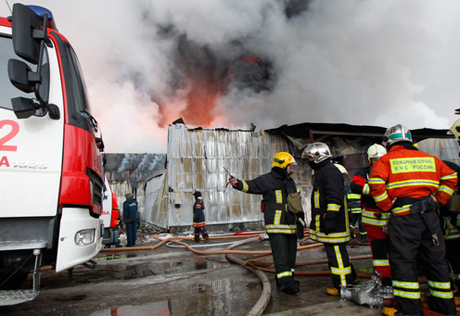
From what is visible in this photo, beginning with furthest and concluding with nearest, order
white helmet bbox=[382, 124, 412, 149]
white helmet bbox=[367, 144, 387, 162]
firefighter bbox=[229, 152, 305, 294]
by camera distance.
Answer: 1. white helmet bbox=[367, 144, 387, 162]
2. firefighter bbox=[229, 152, 305, 294]
3. white helmet bbox=[382, 124, 412, 149]

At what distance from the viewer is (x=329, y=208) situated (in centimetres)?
323

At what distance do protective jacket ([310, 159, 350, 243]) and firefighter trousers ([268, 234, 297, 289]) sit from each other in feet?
1.16

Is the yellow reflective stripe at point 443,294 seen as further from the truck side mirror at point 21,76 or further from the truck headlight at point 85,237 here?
the truck side mirror at point 21,76

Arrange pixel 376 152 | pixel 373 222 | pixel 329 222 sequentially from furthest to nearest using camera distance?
pixel 376 152 < pixel 373 222 < pixel 329 222

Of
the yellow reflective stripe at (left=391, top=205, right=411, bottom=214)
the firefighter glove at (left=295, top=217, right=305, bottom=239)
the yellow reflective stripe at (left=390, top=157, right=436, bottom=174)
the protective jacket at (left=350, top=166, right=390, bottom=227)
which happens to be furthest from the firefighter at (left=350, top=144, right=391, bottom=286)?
the firefighter glove at (left=295, top=217, right=305, bottom=239)

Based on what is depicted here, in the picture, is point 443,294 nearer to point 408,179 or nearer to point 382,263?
point 382,263

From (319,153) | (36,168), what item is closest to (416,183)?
(319,153)

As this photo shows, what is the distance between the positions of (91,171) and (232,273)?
2.84m

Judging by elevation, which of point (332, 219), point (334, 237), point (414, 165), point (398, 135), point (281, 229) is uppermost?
point (398, 135)

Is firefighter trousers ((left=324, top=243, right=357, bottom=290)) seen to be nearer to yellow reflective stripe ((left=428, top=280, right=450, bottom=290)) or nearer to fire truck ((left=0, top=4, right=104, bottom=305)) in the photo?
yellow reflective stripe ((left=428, top=280, right=450, bottom=290))

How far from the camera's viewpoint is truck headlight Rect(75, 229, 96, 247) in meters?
2.29

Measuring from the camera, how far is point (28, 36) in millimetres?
2123

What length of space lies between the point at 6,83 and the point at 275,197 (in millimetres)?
3047

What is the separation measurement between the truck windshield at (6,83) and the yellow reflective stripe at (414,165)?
3.38 metres
